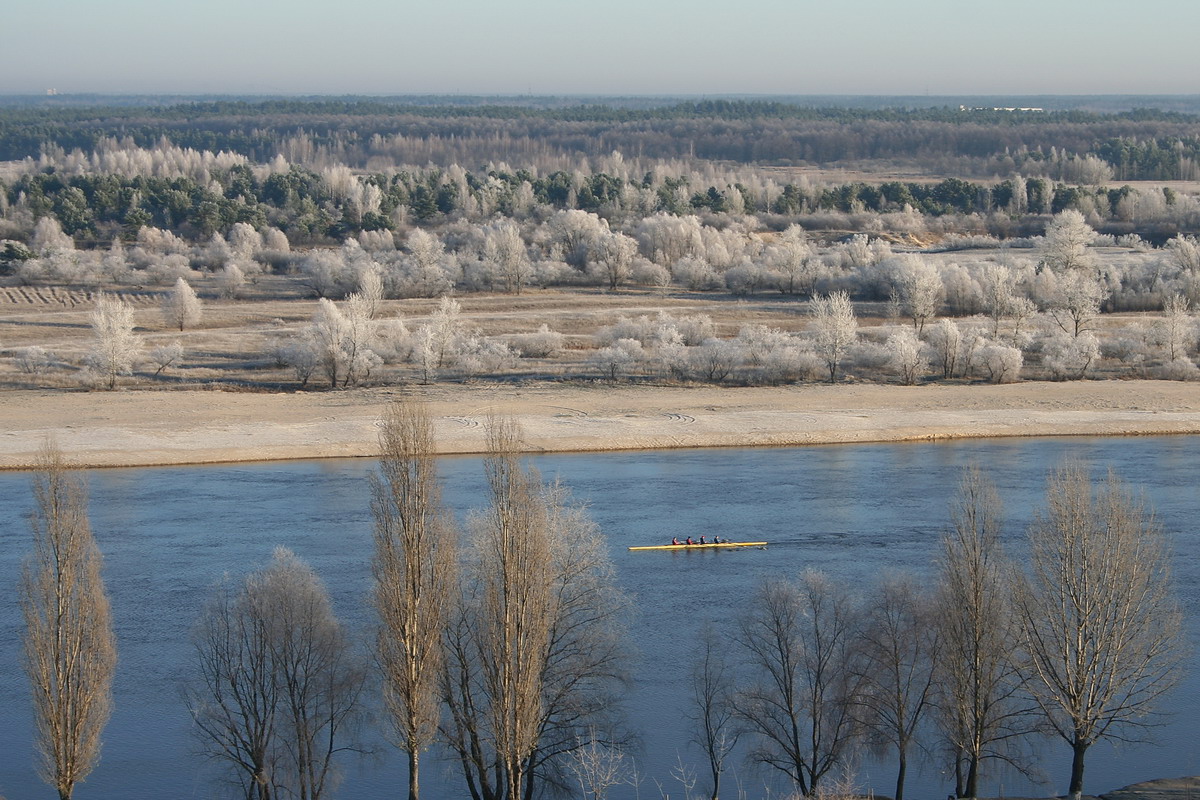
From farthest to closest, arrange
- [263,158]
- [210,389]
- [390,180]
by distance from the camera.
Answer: [263,158] → [390,180] → [210,389]

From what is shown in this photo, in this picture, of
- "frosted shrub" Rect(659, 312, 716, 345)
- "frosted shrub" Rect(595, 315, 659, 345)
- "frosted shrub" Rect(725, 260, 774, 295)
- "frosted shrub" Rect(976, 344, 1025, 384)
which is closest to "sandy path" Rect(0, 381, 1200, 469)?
"frosted shrub" Rect(976, 344, 1025, 384)

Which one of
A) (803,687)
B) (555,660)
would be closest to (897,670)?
(803,687)

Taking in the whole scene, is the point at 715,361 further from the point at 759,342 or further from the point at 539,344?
the point at 539,344

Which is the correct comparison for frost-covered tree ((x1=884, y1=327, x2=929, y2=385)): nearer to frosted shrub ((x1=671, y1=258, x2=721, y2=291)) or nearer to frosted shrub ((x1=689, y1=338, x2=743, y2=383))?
frosted shrub ((x1=689, y1=338, x2=743, y2=383))

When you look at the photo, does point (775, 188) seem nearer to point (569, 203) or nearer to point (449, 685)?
point (569, 203)

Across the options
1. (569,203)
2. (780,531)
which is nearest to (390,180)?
(569,203)
